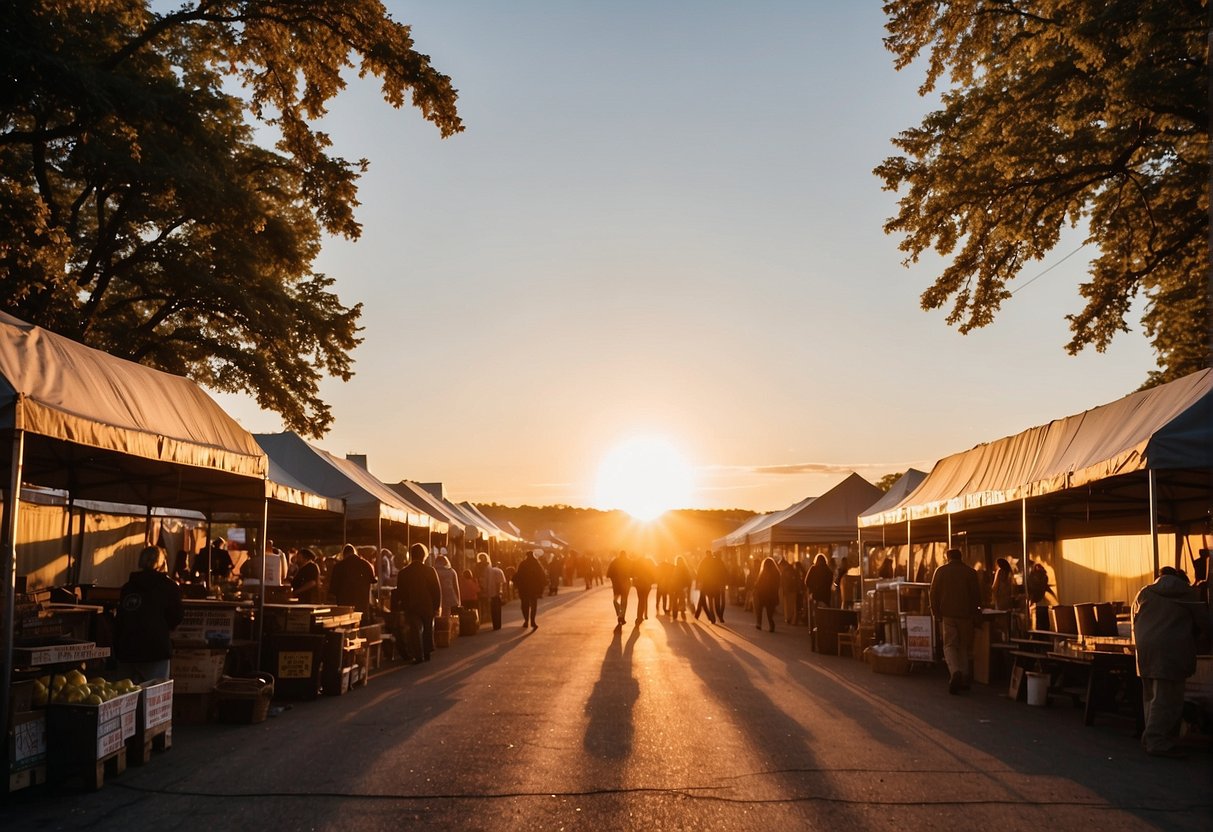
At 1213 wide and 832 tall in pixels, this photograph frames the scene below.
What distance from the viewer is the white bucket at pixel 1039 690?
12.9 m

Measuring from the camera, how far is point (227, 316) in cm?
2761

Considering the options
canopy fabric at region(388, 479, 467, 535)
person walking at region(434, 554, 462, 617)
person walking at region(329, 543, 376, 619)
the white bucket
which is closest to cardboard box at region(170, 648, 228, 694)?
person walking at region(329, 543, 376, 619)

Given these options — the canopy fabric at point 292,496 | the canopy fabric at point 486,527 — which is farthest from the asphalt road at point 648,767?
the canopy fabric at point 486,527

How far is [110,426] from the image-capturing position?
937cm

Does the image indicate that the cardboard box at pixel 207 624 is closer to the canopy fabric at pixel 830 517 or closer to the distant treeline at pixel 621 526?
the canopy fabric at pixel 830 517

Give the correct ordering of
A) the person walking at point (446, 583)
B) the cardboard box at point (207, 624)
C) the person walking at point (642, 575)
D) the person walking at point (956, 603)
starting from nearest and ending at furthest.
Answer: the cardboard box at point (207, 624)
the person walking at point (956, 603)
the person walking at point (446, 583)
the person walking at point (642, 575)

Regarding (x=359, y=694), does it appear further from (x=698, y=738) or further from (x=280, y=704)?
(x=698, y=738)

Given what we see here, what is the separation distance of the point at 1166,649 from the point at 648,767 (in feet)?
15.3

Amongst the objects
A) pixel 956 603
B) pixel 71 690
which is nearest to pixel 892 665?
pixel 956 603

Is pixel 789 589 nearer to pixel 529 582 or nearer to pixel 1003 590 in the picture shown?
pixel 529 582

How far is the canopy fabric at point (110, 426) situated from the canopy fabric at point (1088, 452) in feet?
30.3

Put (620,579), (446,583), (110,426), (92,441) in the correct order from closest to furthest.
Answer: (92,441), (110,426), (446,583), (620,579)

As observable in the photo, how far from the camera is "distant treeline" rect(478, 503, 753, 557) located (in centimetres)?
16275

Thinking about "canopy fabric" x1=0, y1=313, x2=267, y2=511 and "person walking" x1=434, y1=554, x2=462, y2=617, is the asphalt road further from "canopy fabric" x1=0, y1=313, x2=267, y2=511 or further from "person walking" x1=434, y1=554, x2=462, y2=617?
"person walking" x1=434, y1=554, x2=462, y2=617
